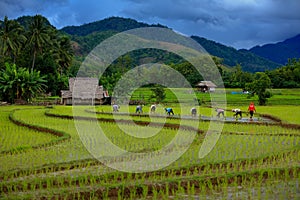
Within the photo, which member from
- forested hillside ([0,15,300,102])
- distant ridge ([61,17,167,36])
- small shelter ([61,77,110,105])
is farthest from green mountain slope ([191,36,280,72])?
small shelter ([61,77,110,105])

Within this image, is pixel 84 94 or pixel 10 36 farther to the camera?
pixel 10 36

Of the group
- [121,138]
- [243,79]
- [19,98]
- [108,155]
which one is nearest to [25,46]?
[19,98]

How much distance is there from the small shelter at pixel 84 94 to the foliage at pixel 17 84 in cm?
265

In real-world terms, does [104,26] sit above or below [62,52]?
above

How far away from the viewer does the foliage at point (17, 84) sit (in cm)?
2748

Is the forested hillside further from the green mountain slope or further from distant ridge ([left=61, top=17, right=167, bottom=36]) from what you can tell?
distant ridge ([left=61, top=17, right=167, bottom=36])

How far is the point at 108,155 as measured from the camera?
771cm

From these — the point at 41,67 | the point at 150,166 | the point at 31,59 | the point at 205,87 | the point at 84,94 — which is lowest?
the point at 150,166

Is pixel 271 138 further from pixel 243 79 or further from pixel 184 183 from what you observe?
pixel 243 79

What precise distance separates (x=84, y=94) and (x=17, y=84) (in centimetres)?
596

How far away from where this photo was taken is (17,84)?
28.0 m

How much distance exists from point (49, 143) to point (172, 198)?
5.03m

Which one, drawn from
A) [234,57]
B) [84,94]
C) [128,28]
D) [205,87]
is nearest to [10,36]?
[84,94]

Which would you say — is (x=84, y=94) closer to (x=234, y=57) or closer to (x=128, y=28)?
(x=234, y=57)
